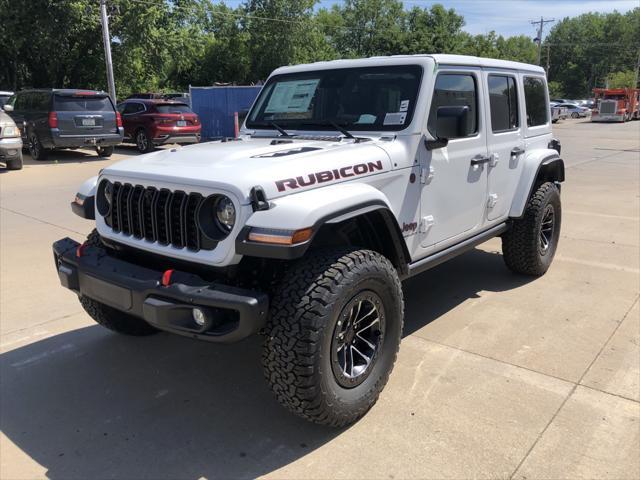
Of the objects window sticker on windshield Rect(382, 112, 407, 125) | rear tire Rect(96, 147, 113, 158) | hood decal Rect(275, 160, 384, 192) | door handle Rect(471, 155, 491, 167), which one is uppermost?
window sticker on windshield Rect(382, 112, 407, 125)

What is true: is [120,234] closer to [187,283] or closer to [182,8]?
[187,283]

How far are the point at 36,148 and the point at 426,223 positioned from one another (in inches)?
527

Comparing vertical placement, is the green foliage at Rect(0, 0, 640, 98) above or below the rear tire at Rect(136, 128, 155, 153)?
above

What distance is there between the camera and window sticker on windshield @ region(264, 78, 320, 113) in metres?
4.05

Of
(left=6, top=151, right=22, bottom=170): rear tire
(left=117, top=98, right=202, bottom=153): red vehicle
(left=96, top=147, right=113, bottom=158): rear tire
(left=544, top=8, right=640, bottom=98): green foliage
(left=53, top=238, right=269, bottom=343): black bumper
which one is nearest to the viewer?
(left=53, top=238, right=269, bottom=343): black bumper

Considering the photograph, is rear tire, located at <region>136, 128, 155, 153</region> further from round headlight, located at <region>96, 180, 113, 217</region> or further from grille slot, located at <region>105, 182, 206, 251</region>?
grille slot, located at <region>105, 182, 206, 251</region>

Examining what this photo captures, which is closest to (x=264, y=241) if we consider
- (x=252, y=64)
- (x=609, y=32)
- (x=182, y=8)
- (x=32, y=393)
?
(x=32, y=393)

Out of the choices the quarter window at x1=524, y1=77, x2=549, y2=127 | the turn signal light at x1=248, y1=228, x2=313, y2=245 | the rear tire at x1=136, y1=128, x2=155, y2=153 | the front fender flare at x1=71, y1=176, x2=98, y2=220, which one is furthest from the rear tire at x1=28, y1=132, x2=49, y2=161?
the turn signal light at x1=248, y1=228, x2=313, y2=245

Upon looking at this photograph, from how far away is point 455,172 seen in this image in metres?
3.85

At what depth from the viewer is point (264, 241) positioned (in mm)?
2512

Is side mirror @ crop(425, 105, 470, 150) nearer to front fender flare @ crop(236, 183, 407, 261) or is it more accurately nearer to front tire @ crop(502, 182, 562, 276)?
front fender flare @ crop(236, 183, 407, 261)

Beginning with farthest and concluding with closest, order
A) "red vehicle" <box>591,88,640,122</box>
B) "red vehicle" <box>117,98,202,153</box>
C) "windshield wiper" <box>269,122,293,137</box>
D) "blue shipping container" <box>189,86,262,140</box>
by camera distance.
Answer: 1. "red vehicle" <box>591,88,640,122</box>
2. "blue shipping container" <box>189,86,262,140</box>
3. "red vehicle" <box>117,98,202,153</box>
4. "windshield wiper" <box>269,122,293,137</box>

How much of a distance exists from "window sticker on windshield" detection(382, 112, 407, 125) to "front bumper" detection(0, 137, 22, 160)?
1046cm

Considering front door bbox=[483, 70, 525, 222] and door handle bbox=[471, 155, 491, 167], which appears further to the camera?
front door bbox=[483, 70, 525, 222]
